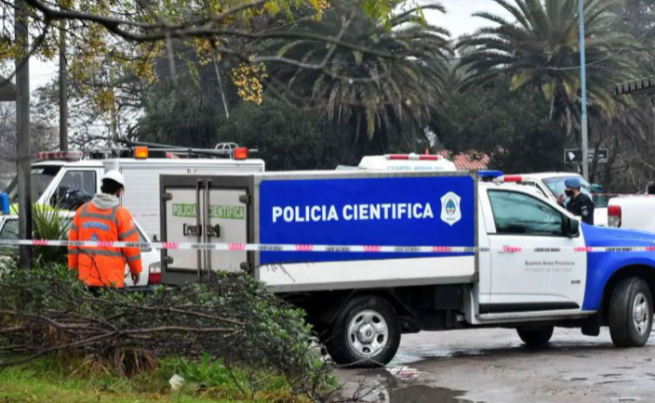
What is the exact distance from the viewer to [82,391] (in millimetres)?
8125

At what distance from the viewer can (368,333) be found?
39.1 feet

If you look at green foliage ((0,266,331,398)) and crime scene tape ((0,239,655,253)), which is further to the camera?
crime scene tape ((0,239,655,253))

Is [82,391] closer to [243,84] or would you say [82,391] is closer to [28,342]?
[28,342]

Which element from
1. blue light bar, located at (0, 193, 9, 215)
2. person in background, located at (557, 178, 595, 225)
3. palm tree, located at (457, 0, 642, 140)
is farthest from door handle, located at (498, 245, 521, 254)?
palm tree, located at (457, 0, 642, 140)

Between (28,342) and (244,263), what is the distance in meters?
3.03

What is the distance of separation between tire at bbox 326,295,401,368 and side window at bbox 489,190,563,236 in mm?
1649

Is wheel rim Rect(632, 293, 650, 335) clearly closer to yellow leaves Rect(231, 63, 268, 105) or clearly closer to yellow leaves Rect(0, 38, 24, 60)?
yellow leaves Rect(231, 63, 268, 105)

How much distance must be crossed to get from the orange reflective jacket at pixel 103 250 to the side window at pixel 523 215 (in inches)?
161

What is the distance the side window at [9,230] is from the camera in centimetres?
1528

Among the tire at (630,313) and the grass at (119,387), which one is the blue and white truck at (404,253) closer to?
the tire at (630,313)

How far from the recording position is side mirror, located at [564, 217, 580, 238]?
1292cm

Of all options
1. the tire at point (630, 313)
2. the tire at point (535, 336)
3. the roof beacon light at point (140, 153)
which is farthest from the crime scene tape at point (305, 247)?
the roof beacon light at point (140, 153)

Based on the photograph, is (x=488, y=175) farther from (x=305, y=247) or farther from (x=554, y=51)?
(x=554, y=51)

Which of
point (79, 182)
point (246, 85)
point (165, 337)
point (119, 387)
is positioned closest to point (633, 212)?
point (246, 85)
